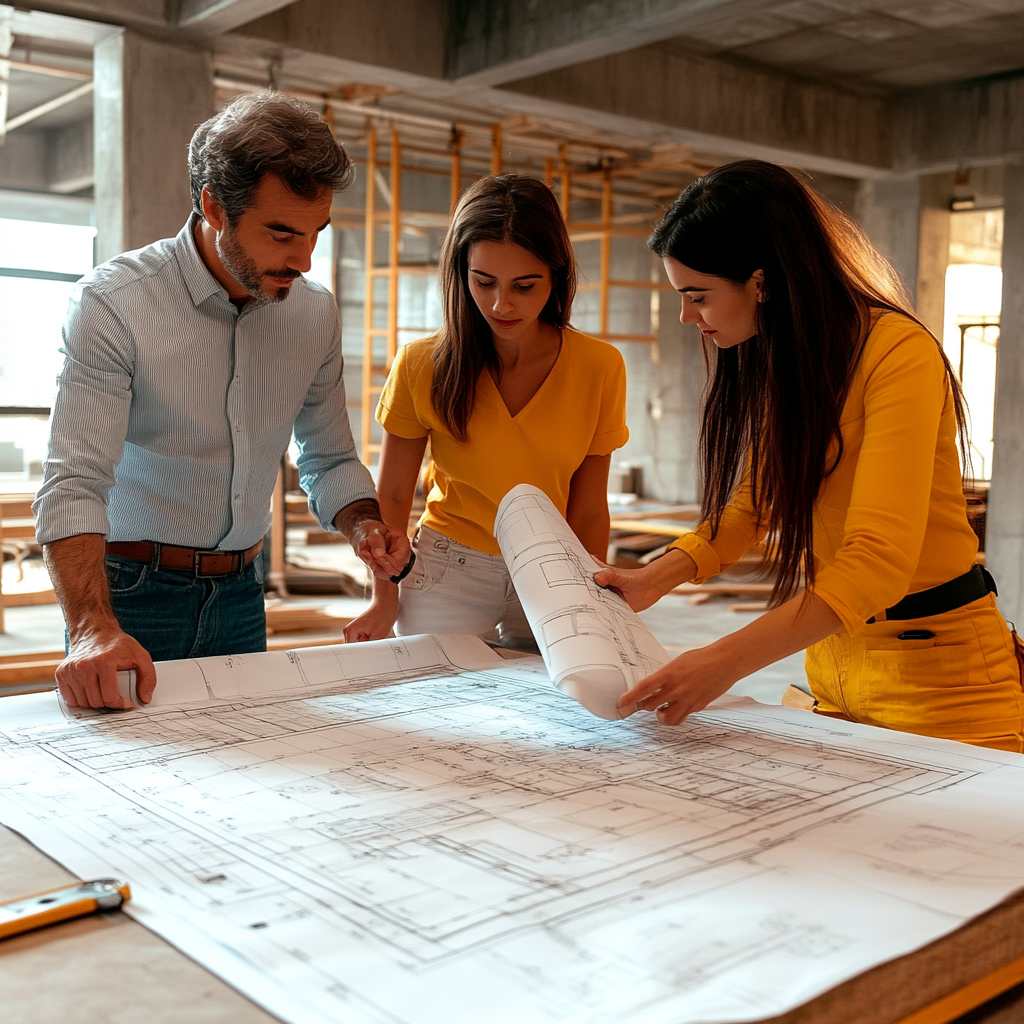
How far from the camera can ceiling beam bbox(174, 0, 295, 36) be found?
4.82 metres

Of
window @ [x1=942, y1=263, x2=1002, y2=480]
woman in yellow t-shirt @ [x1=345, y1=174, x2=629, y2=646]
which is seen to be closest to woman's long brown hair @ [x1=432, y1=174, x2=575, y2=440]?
woman in yellow t-shirt @ [x1=345, y1=174, x2=629, y2=646]

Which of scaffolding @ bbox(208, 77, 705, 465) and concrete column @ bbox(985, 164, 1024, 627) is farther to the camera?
scaffolding @ bbox(208, 77, 705, 465)

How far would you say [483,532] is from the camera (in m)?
2.28

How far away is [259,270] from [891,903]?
142 centimetres

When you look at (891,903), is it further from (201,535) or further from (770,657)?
(201,535)

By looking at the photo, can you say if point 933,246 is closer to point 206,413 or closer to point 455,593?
point 455,593

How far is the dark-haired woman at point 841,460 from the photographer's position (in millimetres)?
1523

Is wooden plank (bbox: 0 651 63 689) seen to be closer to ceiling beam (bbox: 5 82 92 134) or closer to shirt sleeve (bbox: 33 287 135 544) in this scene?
shirt sleeve (bbox: 33 287 135 544)

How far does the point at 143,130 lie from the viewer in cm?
534

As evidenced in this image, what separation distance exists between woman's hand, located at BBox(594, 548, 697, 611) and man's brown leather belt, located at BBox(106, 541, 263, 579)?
2.42 feet

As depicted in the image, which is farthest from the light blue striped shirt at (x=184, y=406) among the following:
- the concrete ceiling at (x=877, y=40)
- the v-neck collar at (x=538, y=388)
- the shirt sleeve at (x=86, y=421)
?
the concrete ceiling at (x=877, y=40)

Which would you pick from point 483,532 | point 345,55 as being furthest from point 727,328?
point 345,55

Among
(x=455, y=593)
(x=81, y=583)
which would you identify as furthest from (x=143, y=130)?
(x=81, y=583)

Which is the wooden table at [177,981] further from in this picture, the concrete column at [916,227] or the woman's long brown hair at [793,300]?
the concrete column at [916,227]
